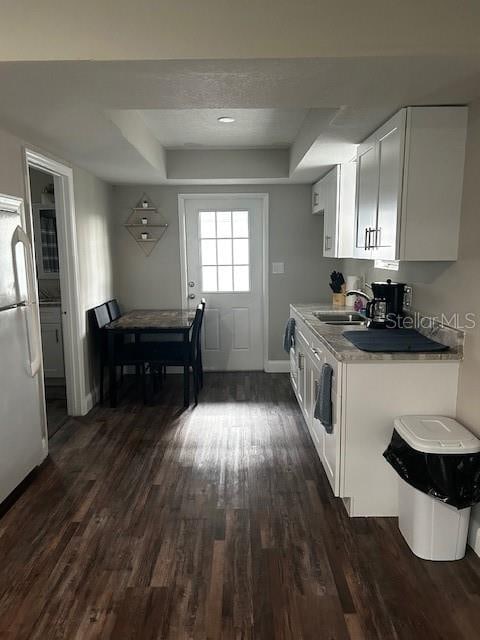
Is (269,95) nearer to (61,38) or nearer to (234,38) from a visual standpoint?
(234,38)

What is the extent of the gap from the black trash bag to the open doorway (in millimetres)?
3508

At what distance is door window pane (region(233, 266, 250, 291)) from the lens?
5297 millimetres

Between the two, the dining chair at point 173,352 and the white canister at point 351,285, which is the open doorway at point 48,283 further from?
the white canister at point 351,285

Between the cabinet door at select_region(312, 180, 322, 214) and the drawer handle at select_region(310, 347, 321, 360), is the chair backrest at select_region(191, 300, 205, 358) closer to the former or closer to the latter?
the drawer handle at select_region(310, 347, 321, 360)

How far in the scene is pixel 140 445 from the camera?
11.3ft

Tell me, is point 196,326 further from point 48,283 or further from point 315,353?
point 48,283

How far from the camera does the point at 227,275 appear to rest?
5.30 metres

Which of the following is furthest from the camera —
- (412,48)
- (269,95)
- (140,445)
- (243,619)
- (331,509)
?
(140,445)

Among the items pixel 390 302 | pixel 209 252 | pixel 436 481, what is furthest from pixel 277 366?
pixel 436 481

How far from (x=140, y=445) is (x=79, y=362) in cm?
100

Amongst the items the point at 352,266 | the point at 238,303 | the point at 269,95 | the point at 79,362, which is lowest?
the point at 79,362

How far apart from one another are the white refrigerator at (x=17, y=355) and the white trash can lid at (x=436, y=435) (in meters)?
2.16

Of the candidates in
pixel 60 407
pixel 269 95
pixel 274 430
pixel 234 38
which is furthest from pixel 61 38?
pixel 60 407

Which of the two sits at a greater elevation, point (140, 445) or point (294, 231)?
point (294, 231)
